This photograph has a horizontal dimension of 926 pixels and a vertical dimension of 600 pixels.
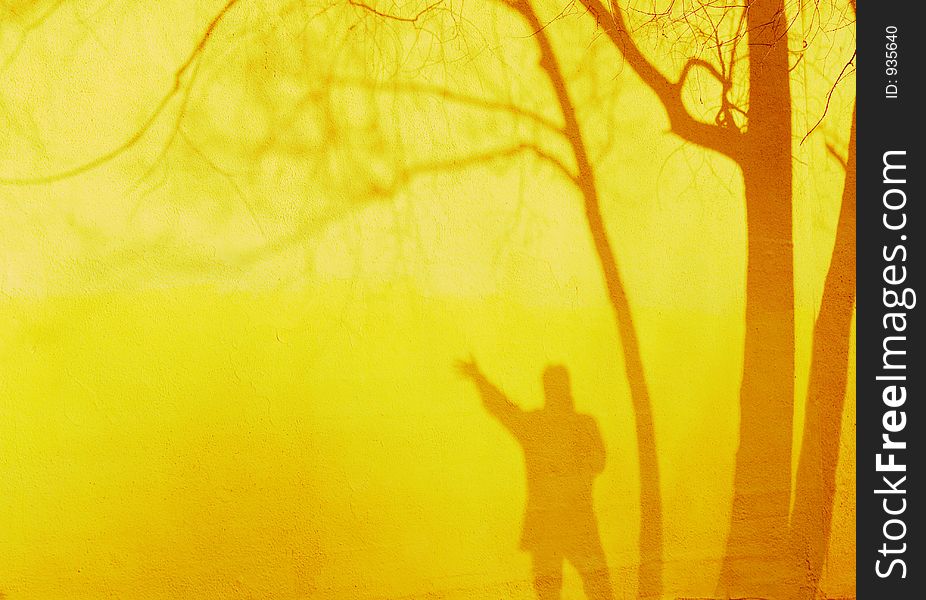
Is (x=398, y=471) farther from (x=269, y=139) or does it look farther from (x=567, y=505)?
(x=269, y=139)

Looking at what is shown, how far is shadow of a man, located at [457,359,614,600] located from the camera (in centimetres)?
358

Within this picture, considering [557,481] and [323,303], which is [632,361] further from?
[323,303]

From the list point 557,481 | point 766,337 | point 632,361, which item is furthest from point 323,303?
point 766,337

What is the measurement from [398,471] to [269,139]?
200cm

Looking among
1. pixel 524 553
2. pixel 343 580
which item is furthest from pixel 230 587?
pixel 524 553

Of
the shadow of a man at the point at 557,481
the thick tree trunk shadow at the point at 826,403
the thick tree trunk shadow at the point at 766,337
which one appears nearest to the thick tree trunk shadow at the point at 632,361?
the shadow of a man at the point at 557,481

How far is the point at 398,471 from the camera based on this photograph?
11.3 ft

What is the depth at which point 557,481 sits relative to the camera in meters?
3.62

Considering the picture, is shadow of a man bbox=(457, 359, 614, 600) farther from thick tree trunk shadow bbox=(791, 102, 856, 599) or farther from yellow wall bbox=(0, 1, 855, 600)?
thick tree trunk shadow bbox=(791, 102, 856, 599)

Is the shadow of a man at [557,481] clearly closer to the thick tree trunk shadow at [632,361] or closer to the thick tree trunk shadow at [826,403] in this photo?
the thick tree trunk shadow at [632,361]

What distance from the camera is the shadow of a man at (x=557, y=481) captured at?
3.58 m

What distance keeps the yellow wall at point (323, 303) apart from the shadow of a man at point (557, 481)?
0.27 feet

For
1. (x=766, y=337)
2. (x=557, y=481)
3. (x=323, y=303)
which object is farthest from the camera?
(x=766, y=337)

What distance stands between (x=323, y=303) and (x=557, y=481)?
174 cm
